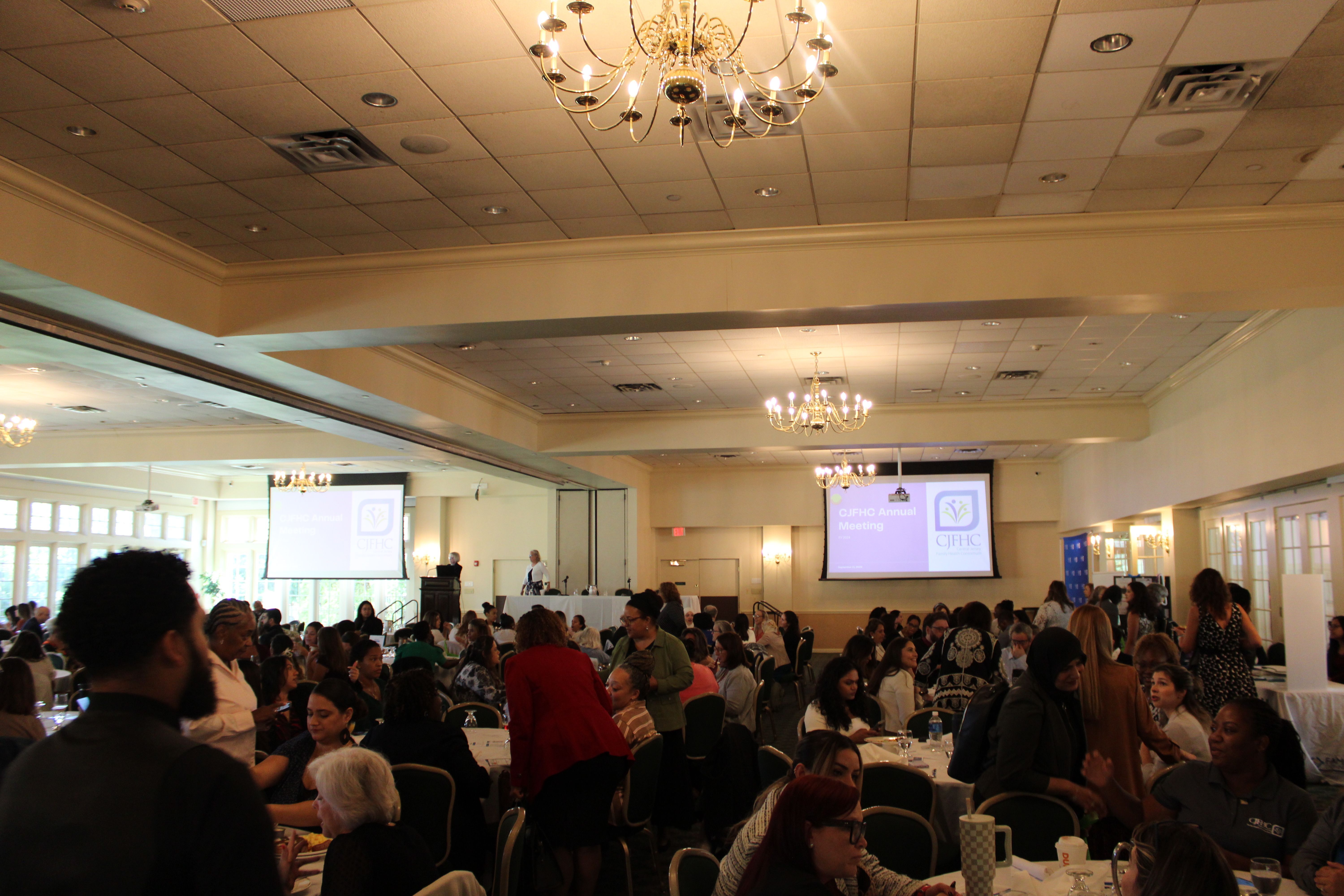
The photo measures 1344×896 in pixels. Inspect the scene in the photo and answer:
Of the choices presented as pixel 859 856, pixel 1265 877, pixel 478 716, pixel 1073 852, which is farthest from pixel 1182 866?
pixel 478 716

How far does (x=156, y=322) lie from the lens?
7113 mm

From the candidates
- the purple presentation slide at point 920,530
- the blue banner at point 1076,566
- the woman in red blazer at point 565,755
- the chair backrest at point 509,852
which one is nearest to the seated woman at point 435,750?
the woman in red blazer at point 565,755

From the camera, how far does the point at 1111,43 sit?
454 cm

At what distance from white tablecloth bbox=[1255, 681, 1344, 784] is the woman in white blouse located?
3776 millimetres

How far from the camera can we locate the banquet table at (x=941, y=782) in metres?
4.66

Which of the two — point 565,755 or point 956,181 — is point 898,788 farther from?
point 956,181

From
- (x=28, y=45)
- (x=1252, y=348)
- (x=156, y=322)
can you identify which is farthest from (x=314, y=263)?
(x=1252, y=348)

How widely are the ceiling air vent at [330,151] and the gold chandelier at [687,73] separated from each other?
1331mm

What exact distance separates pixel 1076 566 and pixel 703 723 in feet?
49.8

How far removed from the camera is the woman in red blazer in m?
4.41

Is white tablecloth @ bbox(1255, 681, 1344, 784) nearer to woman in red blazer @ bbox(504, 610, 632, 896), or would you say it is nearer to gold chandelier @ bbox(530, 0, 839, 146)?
woman in red blazer @ bbox(504, 610, 632, 896)

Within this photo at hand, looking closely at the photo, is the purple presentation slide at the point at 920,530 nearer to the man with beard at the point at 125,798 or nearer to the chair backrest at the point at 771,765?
the chair backrest at the point at 771,765

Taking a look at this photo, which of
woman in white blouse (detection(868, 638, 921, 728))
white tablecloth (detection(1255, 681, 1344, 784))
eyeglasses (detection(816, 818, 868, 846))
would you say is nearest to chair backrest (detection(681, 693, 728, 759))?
woman in white blouse (detection(868, 638, 921, 728))

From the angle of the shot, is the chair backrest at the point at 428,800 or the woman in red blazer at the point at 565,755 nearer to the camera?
the chair backrest at the point at 428,800
